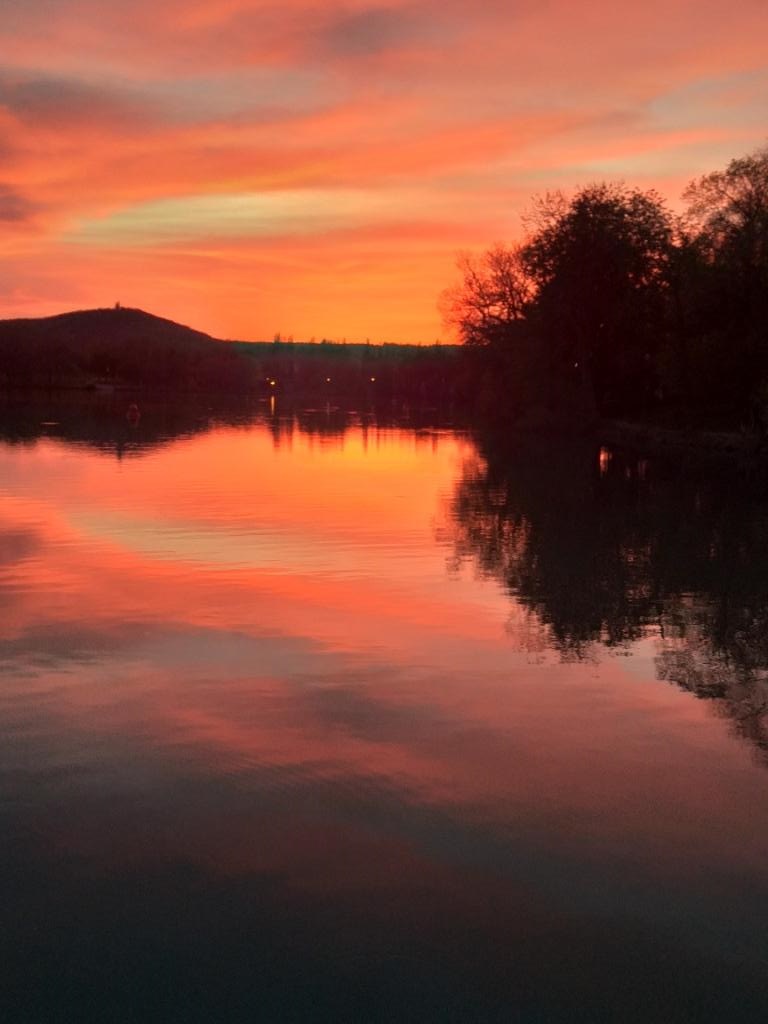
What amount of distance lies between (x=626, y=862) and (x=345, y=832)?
4.73 feet

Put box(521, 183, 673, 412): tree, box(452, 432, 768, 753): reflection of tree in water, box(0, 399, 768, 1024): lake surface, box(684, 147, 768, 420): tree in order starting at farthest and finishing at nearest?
box(521, 183, 673, 412): tree, box(684, 147, 768, 420): tree, box(452, 432, 768, 753): reflection of tree in water, box(0, 399, 768, 1024): lake surface

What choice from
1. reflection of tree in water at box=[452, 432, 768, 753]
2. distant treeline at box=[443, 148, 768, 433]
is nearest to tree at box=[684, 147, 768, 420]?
distant treeline at box=[443, 148, 768, 433]

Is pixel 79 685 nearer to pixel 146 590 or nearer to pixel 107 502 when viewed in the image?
pixel 146 590

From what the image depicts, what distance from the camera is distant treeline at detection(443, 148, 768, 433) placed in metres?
48.8

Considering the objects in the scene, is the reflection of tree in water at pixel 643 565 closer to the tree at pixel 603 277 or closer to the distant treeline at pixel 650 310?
the distant treeline at pixel 650 310

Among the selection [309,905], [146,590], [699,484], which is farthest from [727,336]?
[309,905]

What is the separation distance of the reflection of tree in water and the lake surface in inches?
2.9

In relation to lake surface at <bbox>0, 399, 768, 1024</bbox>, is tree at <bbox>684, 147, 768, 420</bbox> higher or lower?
higher

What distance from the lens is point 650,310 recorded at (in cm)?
6078

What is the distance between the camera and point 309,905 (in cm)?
535

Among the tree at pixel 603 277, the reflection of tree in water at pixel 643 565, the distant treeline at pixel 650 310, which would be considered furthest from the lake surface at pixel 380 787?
the tree at pixel 603 277

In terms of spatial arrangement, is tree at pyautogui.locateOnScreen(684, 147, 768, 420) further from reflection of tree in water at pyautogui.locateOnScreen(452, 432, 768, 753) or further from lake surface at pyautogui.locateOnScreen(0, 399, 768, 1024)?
lake surface at pyautogui.locateOnScreen(0, 399, 768, 1024)

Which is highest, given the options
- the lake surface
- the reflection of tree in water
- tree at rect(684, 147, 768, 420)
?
tree at rect(684, 147, 768, 420)

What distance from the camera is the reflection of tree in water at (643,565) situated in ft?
34.9
